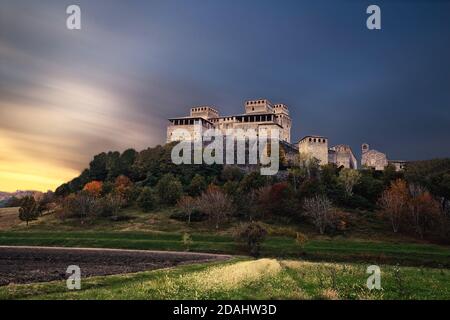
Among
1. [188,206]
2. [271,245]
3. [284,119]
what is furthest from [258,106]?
[271,245]

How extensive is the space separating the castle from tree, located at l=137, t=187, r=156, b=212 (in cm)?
5619

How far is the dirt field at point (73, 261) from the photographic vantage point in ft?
129

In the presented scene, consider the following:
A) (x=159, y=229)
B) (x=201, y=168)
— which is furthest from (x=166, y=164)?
(x=159, y=229)

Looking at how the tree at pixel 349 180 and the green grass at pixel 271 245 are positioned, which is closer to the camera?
the green grass at pixel 271 245

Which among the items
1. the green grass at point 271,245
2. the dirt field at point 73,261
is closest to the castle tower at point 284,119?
the green grass at point 271,245

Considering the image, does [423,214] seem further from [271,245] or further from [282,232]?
[271,245]

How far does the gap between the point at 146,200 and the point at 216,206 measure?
84.8 feet

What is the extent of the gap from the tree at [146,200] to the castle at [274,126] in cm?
5619

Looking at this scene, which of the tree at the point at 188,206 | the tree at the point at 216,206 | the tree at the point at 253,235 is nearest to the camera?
the tree at the point at 253,235

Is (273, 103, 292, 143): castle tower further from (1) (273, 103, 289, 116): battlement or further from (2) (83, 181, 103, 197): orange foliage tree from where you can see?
(2) (83, 181, 103, 197): orange foliage tree

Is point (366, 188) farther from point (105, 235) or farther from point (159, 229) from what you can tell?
point (105, 235)

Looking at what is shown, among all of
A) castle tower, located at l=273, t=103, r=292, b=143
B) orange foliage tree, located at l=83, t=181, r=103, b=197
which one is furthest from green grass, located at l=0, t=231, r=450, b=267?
castle tower, located at l=273, t=103, r=292, b=143

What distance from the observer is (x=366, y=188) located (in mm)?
118438

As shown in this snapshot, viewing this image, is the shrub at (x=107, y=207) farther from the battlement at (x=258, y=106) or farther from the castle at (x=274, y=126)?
the battlement at (x=258, y=106)
